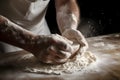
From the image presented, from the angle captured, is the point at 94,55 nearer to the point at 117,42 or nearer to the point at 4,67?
the point at 117,42

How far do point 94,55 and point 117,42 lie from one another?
0.79 feet

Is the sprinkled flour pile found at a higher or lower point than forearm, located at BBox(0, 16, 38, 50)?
lower

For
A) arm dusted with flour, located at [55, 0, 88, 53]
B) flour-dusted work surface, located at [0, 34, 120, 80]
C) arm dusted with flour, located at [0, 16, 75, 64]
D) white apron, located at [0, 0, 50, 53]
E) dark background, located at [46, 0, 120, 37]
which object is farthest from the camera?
dark background, located at [46, 0, 120, 37]

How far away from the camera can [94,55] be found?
119 cm

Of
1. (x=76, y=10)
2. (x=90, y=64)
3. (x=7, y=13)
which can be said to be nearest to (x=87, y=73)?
(x=90, y=64)

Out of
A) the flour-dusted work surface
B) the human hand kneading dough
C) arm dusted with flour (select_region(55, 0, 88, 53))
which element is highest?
arm dusted with flour (select_region(55, 0, 88, 53))

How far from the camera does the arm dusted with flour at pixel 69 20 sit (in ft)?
3.90

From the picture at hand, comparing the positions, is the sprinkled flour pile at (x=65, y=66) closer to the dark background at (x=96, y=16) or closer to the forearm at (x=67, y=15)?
the forearm at (x=67, y=15)

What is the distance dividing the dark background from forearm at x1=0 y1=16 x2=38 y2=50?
103 cm

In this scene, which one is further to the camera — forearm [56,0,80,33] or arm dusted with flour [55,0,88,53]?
forearm [56,0,80,33]

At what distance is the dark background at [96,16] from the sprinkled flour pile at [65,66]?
1041 mm

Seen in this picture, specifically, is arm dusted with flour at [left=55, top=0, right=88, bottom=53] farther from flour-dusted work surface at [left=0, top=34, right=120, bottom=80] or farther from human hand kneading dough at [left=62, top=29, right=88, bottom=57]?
flour-dusted work surface at [left=0, top=34, right=120, bottom=80]

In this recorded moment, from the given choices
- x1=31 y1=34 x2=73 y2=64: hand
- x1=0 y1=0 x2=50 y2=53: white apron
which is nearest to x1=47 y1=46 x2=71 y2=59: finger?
x1=31 y1=34 x2=73 y2=64: hand

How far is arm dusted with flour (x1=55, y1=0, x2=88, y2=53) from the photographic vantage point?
119cm
